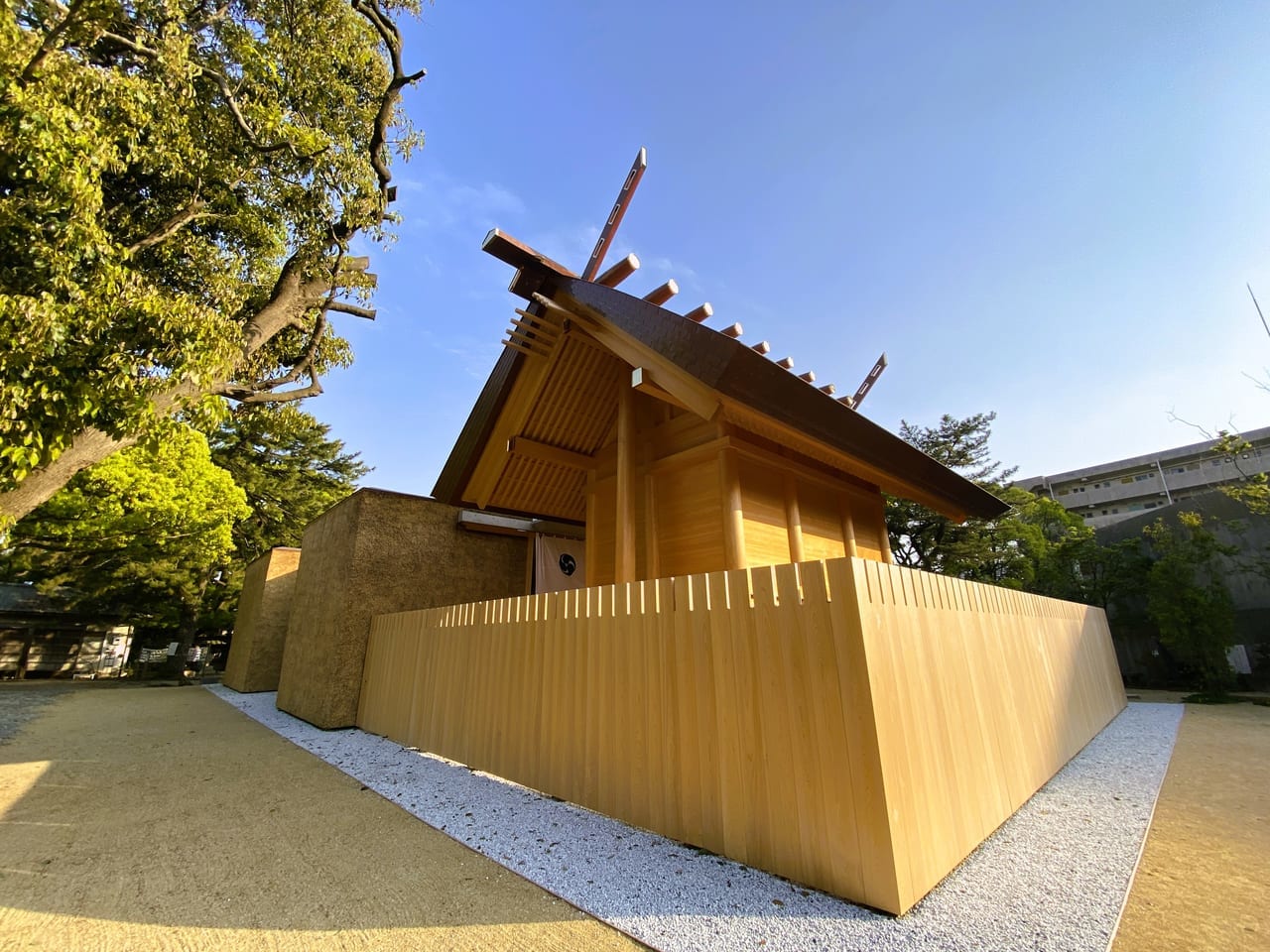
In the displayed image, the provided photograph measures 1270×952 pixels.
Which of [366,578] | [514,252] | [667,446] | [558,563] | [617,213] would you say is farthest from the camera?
[558,563]

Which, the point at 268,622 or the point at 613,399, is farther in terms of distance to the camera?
the point at 268,622

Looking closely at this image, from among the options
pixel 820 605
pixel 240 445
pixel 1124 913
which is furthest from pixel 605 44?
pixel 240 445

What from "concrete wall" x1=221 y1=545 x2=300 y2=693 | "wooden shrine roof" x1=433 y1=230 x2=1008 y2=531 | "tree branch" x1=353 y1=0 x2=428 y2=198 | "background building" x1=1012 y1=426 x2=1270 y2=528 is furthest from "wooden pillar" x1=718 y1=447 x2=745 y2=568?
"background building" x1=1012 y1=426 x2=1270 y2=528

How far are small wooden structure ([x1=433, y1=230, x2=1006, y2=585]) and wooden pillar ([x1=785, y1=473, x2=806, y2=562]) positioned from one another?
17mm

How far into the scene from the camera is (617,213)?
5.52m

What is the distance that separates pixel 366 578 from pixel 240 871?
4.95m

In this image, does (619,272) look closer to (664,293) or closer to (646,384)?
(664,293)

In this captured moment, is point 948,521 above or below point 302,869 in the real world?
above

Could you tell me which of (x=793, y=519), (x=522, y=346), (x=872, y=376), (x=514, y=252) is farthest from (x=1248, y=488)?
(x=514, y=252)

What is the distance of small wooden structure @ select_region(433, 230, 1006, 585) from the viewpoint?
433 centimetres

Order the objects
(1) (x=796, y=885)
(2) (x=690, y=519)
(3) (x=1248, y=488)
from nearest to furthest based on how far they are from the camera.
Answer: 1. (1) (x=796, y=885)
2. (2) (x=690, y=519)
3. (3) (x=1248, y=488)

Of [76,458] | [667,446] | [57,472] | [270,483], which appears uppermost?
[270,483]

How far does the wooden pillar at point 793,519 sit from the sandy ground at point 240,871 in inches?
162

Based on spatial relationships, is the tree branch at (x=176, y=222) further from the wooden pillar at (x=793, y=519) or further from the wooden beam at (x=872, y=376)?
the wooden beam at (x=872, y=376)
